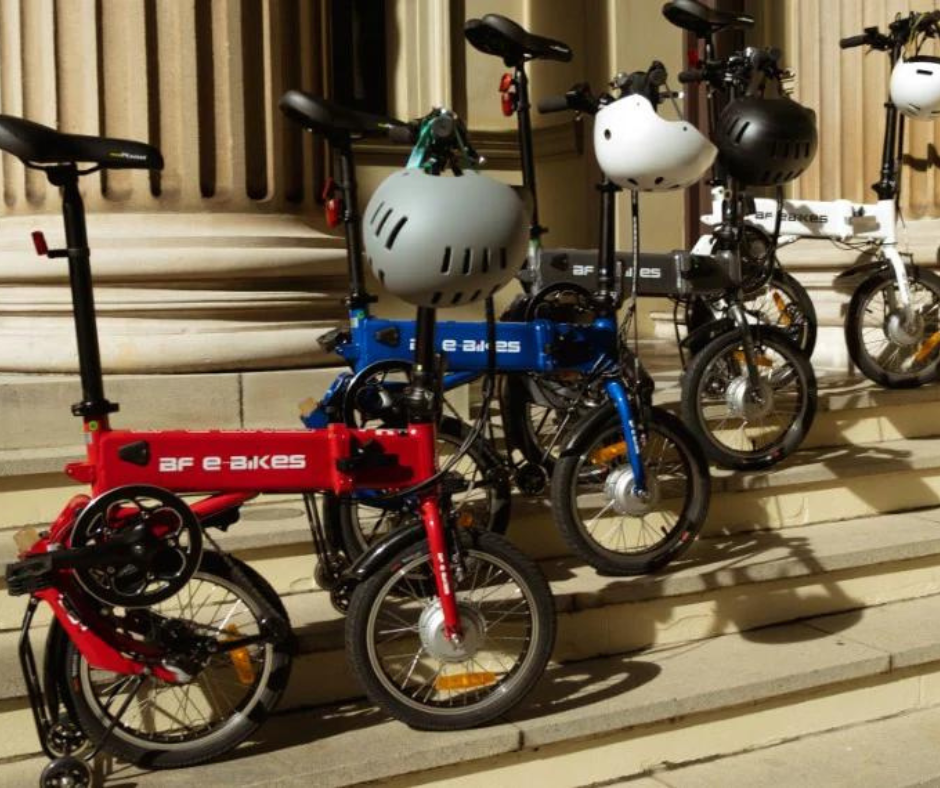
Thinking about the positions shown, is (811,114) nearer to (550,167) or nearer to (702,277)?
(702,277)

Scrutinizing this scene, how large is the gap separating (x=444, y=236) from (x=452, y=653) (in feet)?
3.91

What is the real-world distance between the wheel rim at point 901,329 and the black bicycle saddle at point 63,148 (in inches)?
163

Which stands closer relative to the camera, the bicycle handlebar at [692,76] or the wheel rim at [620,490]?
the wheel rim at [620,490]

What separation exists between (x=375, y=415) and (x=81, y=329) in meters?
0.98

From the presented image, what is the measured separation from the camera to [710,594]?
16.3ft

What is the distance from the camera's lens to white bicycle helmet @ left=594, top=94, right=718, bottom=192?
4.50 meters

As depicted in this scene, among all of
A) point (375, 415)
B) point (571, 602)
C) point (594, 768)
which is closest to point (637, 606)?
point (571, 602)

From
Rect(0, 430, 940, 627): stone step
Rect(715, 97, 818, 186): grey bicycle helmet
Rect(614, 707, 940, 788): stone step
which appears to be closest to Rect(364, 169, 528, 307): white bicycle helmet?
Rect(0, 430, 940, 627): stone step

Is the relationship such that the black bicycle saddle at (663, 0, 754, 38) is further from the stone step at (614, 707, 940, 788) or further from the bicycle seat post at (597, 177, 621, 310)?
the stone step at (614, 707, 940, 788)

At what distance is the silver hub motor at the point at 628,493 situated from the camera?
188 inches

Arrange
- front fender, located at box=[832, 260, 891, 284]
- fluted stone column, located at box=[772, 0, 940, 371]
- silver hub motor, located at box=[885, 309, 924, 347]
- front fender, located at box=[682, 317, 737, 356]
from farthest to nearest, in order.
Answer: fluted stone column, located at box=[772, 0, 940, 371] → front fender, located at box=[832, 260, 891, 284] → silver hub motor, located at box=[885, 309, 924, 347] → front fender, located at box=[682, 317, 737, 356]

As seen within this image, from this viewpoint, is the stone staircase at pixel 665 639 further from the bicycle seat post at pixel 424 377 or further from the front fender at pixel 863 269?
the front fender at pixel 863 269

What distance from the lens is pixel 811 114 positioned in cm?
547

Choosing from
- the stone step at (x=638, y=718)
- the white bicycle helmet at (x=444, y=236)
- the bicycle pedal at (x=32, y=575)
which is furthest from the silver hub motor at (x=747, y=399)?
the bicycle pedal at (x=32, y=575)
